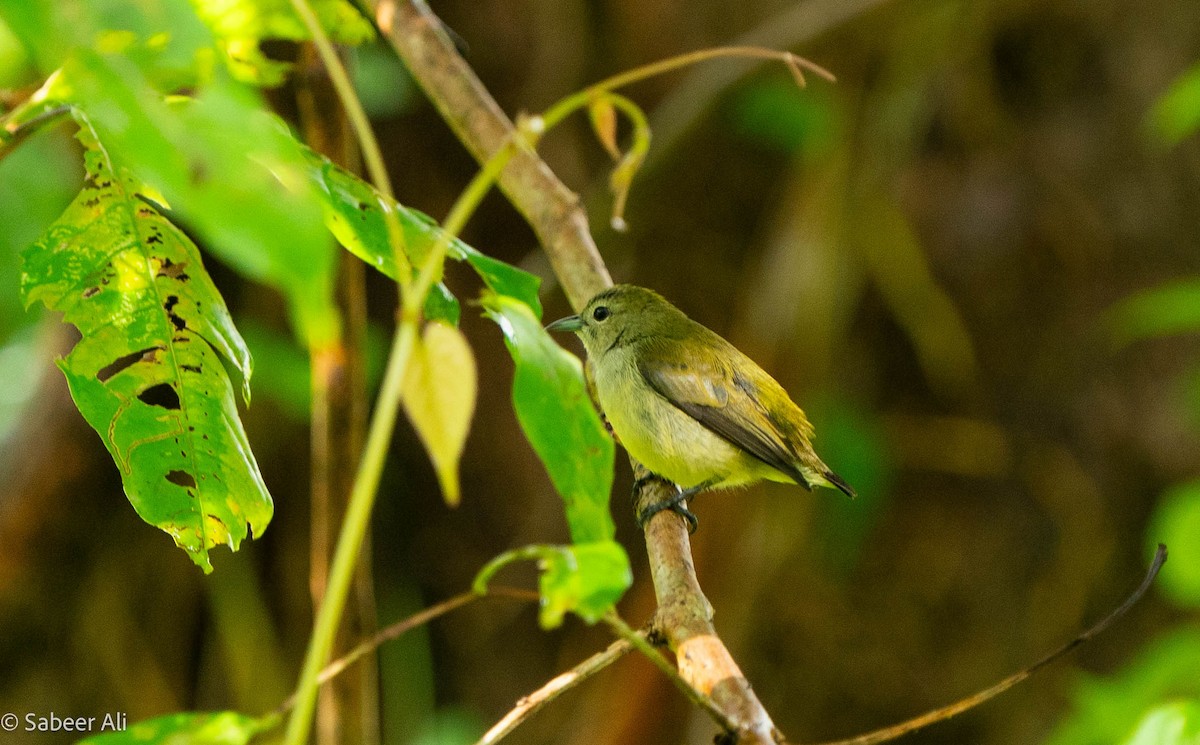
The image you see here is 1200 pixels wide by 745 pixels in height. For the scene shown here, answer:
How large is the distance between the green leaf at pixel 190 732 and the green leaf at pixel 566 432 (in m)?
0.43

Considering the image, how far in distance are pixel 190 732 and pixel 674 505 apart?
5.66 feet

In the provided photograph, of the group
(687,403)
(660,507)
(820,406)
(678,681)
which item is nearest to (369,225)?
(678,681)

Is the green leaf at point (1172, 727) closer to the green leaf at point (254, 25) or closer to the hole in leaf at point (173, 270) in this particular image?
the hole in leaf at point (173, 270)

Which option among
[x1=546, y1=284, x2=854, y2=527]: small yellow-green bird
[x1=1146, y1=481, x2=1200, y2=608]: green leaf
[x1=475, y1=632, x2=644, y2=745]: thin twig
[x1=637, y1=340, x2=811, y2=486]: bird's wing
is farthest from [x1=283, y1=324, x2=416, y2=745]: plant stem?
[x1=1146, y1=481, x2=1200, y2=608]: green leaf

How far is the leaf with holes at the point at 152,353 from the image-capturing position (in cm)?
158

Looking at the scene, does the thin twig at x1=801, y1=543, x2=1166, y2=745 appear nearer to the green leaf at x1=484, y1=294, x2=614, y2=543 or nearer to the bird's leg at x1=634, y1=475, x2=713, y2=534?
the green leaf at x1=484, y1=294, x2=614, y2=543

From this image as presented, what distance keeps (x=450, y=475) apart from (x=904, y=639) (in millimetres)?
6065

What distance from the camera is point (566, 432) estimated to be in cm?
127

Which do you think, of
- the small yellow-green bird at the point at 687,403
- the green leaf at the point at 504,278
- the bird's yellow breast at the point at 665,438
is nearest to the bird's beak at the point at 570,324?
the small yellow-green bird at the point at 687,403

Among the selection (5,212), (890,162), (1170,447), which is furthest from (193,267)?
(1170,447)

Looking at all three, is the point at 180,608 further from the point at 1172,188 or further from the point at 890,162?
the point at 1172,188

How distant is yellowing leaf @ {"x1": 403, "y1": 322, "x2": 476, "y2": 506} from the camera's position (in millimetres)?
1021

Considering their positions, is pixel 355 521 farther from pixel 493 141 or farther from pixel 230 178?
pixel 493 141

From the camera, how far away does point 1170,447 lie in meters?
6.52
